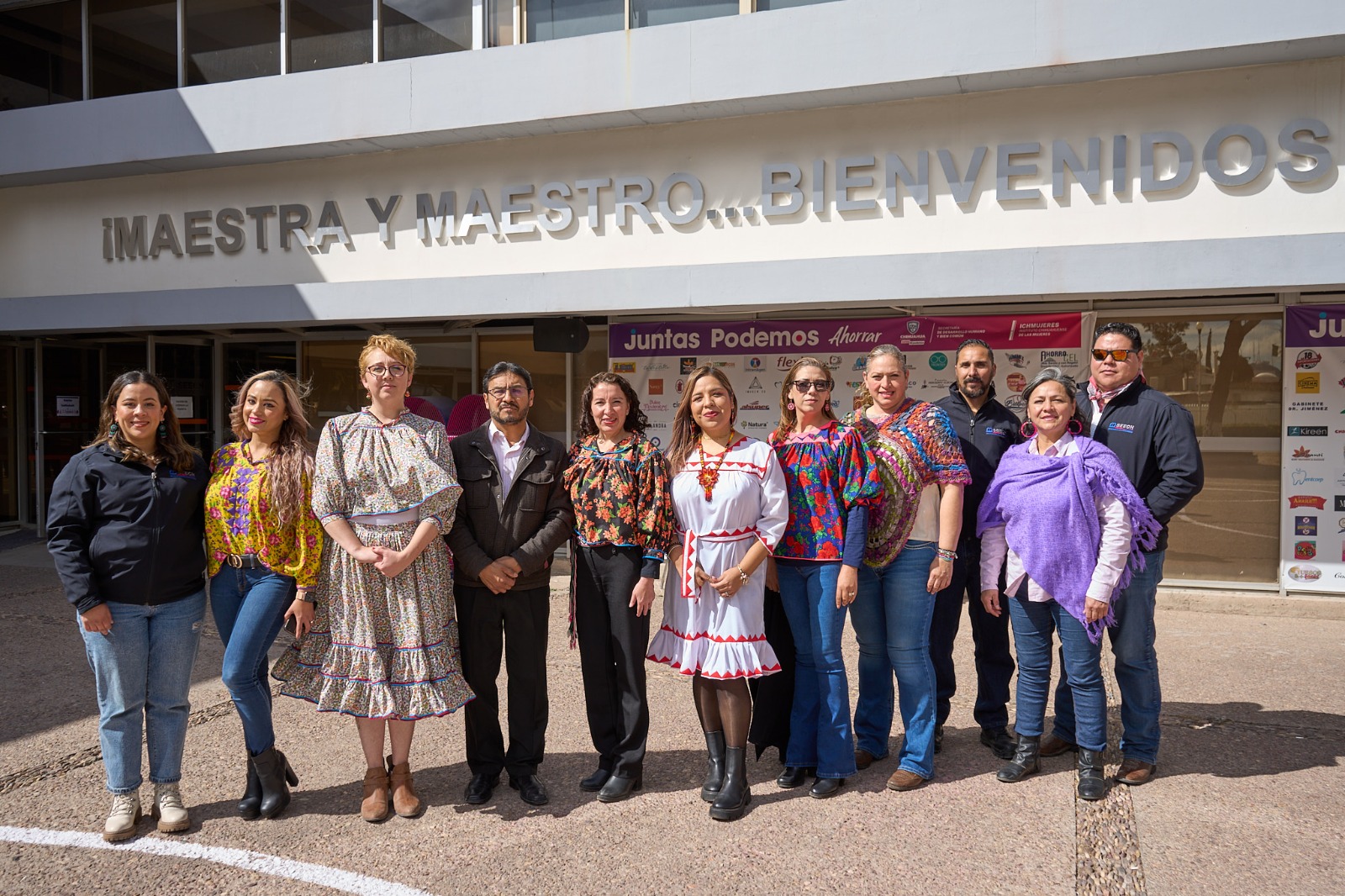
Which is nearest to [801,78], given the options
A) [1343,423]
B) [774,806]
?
[1343,423]

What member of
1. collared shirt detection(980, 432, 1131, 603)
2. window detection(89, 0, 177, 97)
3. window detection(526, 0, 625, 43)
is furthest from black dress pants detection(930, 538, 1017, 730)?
window detection(89, 0, 177, 97)

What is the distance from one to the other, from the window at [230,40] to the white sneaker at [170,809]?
7.82 meters

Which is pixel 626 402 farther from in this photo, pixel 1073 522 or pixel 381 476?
pixel 1073 522

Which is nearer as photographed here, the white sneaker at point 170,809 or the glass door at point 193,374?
the white sneaker at point 170,809

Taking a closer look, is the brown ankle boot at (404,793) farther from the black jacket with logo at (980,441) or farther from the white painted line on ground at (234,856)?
the black jacket with logo at (980,441)

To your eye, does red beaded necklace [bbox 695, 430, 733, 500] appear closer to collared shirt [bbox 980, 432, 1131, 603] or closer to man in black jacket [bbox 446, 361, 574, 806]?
man in black jacket [bbox 446, 361, 574, 806]

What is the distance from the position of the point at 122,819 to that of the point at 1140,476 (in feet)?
14.4

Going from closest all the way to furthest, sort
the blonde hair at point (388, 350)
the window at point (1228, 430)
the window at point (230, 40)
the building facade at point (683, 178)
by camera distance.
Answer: the blonde hair at point (388, 350) → the building facade at point (683, 178) → the window at point (1228, 430) → the window at point (230, 40)

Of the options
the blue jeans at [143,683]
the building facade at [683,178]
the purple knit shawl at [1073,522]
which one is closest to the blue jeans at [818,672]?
A: the purple knit shawl at [1073,522]

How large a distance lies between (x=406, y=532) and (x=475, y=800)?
1.18 metres

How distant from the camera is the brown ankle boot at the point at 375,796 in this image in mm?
3705

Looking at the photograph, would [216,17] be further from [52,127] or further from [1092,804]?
[1092,804]

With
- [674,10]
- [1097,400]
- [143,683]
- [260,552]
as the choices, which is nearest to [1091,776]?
[1097,400]

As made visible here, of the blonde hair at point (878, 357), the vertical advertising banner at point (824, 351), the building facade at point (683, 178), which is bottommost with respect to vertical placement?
the blonde hair at point (878, 357)
